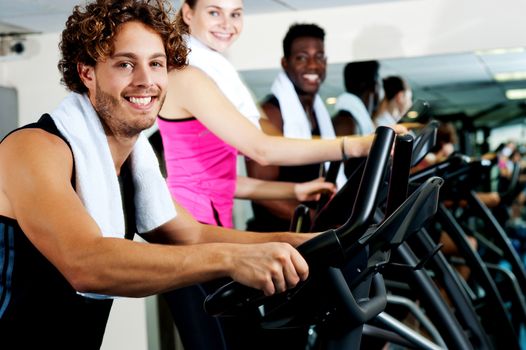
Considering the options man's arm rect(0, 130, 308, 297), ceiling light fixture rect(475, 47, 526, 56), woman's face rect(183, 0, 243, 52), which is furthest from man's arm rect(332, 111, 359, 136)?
man's arm rect(0, 130, 308, 297)

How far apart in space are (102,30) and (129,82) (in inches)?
4.9

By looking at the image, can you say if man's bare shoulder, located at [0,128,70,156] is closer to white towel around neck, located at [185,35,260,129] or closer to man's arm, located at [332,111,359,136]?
white towel around neck, located at [185,35,260,129]

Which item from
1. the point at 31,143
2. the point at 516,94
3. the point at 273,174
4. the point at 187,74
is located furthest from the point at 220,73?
the point at 516,94

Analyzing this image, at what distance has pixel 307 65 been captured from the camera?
3.91 meters

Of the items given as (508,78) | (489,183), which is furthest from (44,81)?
(489,183)

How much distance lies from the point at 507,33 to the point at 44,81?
2.18 metres

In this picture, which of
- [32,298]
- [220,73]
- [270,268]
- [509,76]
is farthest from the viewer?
[509,76]

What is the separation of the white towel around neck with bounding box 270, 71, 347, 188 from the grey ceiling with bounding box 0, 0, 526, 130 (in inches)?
2.9

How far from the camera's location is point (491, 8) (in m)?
3.75

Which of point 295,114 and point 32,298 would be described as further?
point 295,114

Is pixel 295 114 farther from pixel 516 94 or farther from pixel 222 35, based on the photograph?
pixel 516 94

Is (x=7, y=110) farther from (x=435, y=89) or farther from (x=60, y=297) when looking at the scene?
(x=60, y=297)

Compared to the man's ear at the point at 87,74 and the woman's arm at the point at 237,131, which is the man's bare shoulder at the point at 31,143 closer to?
the man's ear at the point at 87,74

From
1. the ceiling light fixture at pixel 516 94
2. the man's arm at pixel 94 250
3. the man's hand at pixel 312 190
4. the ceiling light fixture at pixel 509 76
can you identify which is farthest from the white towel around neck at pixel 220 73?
the ceiling light fixture at pixel 516 94
